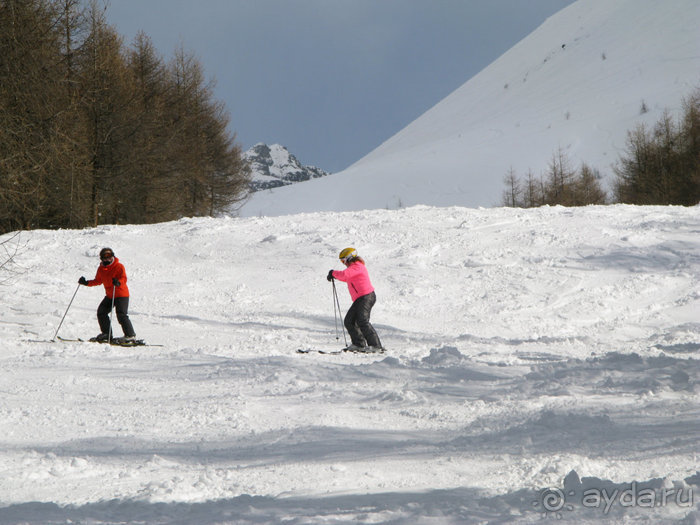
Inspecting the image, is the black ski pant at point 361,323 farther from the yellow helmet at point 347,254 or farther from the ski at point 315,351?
the yellow helmet at point 347,254

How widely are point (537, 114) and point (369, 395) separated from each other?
6743 centimetres

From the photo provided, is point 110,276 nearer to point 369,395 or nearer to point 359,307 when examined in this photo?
point 359,307

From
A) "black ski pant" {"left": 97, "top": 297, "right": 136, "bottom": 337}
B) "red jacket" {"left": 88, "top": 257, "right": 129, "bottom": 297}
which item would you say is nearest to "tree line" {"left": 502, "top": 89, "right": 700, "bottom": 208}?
"red jacket" {"left": 88, "top": 257, "right": 129, "bottom": 297}

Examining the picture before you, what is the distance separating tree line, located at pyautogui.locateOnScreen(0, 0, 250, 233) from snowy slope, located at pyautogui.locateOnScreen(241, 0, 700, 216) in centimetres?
2032

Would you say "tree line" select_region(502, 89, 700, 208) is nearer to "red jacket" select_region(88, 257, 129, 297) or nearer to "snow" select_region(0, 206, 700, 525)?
"snow" select_region(0, 206, 700, 525)

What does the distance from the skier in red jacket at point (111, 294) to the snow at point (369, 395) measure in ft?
2.39

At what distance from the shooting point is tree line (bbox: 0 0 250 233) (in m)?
12.0

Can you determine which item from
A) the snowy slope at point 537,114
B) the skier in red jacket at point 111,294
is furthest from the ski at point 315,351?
the snowy slope at point 537,114

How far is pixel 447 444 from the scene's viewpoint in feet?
14.7

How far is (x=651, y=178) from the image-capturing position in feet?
120

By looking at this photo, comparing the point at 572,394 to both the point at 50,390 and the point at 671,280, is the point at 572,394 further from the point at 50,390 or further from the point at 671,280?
the point at 671,280

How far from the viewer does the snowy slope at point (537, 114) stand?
53.7 m

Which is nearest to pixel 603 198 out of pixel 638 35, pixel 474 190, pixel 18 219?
pixel 474 190

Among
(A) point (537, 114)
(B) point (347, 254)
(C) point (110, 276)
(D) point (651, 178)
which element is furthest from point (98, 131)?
(A) point (537, 114)
